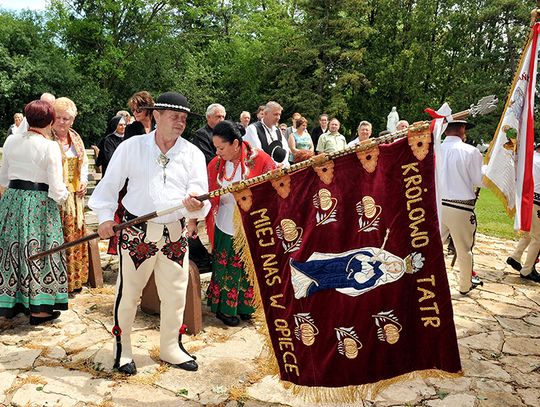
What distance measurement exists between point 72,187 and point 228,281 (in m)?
2.21

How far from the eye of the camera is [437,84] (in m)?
30.4

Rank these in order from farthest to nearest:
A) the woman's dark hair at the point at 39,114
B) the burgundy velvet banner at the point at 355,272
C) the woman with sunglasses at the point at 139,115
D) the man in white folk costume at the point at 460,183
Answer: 1. the man in white folk costume at the point at 460,183
2. the woman with sunglasses at the point at 139,115
3. the woman's dark hair at the point at 39,114
4. the burgundy velvet banner at the point at 355,272

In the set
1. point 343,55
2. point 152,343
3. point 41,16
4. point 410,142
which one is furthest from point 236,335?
point 41,16

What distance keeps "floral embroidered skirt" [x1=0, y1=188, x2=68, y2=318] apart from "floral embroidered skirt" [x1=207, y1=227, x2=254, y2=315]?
159cm

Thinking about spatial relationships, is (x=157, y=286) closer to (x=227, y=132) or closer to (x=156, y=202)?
(x=156, y=202)

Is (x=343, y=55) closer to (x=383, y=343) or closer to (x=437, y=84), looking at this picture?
(x=437, y=84)

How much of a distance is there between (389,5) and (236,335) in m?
30.2

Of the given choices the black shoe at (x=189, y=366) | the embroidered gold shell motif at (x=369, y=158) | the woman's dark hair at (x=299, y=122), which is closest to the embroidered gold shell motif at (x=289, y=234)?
the embroidered gold shell motif at (x=369, y=158)

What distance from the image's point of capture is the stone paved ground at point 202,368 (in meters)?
3.45

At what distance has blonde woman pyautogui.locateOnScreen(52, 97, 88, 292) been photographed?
5023mm

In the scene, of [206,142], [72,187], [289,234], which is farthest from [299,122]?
[289,234]

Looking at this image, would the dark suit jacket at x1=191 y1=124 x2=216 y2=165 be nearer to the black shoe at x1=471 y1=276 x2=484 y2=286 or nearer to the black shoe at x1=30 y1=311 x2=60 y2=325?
the black shoe at x1=30 y1=311 x2=60 y2=325

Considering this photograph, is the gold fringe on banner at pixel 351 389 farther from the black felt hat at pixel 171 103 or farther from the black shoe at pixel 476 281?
the black shoe at pixel 476 281

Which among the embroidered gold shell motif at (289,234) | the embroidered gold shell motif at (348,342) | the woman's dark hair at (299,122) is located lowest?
the embroidered gold shell motif at (348,342)
